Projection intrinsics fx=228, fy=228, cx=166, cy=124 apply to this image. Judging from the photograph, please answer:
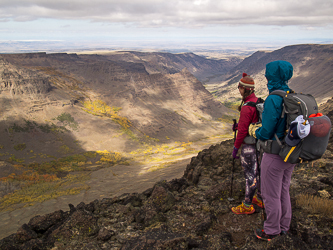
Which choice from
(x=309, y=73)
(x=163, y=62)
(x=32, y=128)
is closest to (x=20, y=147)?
(x=32, y=128)

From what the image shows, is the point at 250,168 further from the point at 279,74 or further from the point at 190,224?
the point at 279,74

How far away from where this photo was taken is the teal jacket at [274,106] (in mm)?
2861

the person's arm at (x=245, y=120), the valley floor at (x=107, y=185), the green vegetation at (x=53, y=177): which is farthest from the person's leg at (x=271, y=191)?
the green vegetation at (x=53, y=177)

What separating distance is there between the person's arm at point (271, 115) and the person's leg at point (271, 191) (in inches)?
13.0

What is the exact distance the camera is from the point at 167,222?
15.9ft

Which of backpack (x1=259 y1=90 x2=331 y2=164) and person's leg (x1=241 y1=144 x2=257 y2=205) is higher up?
backpack (x1=259 y1=90 x2=331 y2=164)

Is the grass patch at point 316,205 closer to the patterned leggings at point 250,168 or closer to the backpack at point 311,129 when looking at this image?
the patterned leggings at point 250,168

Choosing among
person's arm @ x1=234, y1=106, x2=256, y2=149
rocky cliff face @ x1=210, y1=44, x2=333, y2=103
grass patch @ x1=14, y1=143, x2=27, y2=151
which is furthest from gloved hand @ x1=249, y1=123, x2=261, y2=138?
rocky cliff face @ x1=210, y1=44, x2=333, y2=103

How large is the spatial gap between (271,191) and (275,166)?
1.32 feet

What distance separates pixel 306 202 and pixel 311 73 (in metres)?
114

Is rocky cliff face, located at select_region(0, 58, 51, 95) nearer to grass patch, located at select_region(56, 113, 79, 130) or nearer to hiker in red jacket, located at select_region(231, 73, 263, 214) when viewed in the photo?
grass patch, located at select_region(56, 113, 79, 130)

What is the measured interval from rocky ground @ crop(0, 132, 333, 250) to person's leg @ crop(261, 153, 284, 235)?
0.22 metres

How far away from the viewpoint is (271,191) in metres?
3.16

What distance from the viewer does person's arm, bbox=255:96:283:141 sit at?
286cm
